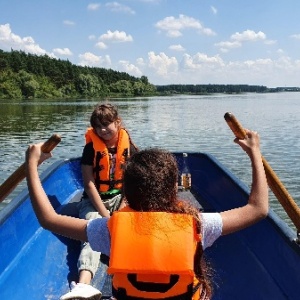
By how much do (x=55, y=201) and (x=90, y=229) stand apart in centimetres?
284

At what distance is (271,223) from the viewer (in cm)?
264

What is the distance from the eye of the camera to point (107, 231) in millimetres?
1671

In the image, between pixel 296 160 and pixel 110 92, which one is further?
pixel 110 92

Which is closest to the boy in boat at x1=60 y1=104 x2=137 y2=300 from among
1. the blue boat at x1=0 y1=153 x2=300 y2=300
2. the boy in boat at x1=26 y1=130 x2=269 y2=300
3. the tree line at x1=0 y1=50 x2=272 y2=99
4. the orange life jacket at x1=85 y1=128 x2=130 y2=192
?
the orange life jacket at x1=85 y1=128 x2=130 y2=192

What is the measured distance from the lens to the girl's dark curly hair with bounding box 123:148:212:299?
1.55 metres

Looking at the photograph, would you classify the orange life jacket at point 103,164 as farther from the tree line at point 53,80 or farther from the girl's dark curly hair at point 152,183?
the tree line at point 53,80

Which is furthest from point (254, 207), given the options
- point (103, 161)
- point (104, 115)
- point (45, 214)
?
point (103, 161)

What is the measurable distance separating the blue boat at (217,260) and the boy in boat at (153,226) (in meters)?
0.83

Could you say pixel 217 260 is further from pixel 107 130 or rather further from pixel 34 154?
pixel 34 154

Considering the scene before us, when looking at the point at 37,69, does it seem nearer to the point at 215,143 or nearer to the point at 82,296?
the point at 215,143

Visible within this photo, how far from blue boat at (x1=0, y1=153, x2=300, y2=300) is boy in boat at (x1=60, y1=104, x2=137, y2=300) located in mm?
406

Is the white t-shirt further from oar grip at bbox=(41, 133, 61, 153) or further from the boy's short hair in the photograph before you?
the boy's short hair

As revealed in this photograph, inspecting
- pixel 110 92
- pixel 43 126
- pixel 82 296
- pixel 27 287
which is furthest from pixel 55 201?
pixel 110 92

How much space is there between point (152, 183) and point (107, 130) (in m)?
1.95
